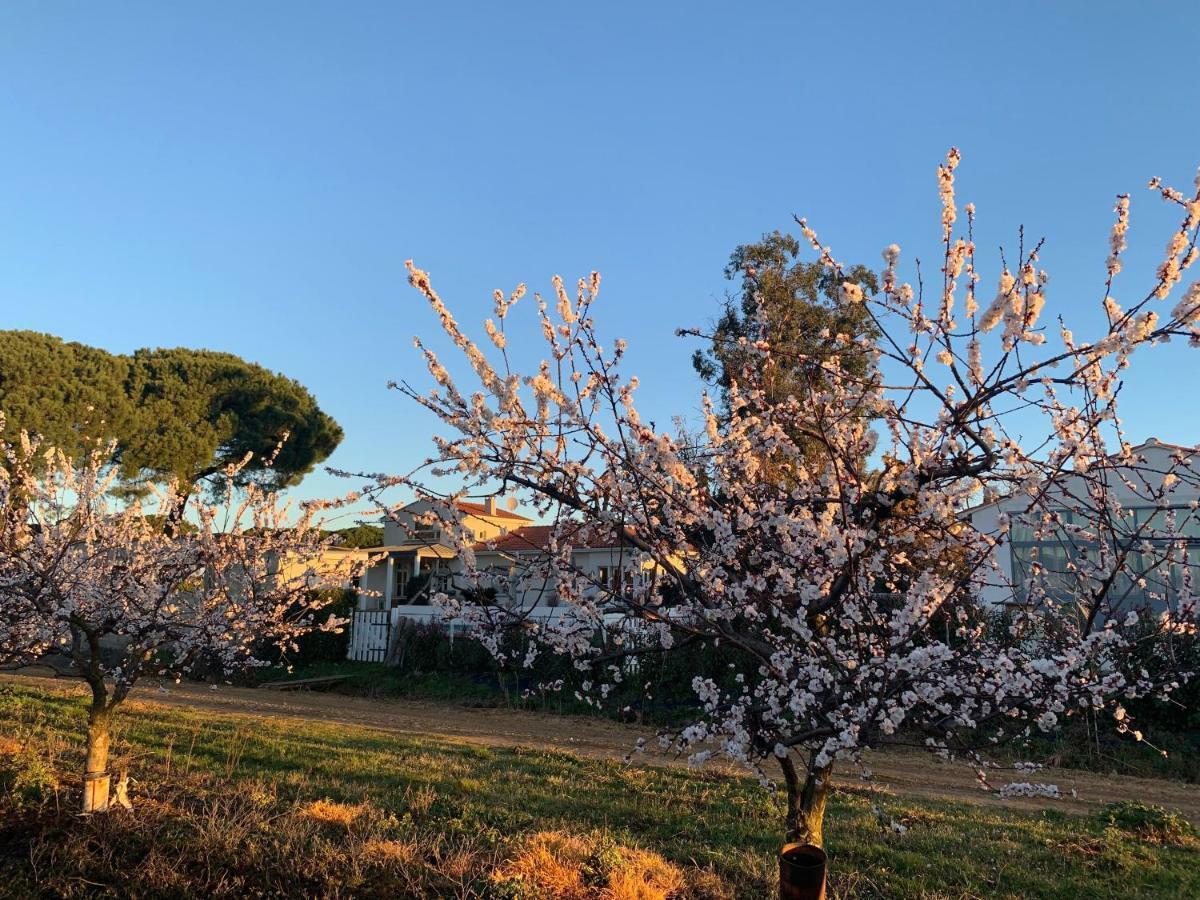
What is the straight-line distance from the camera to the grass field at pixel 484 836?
441 cm

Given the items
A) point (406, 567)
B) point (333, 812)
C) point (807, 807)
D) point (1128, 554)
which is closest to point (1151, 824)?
point (1128, 554)

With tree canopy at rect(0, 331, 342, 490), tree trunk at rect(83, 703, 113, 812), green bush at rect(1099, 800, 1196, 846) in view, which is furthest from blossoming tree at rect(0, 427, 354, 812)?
tree canopy at rect(0, 331, 342, 490)

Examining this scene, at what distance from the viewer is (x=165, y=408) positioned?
2588cm

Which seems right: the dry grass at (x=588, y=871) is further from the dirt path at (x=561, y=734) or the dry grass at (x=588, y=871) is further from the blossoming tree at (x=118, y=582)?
the blossoming tree at (x=118, y=582)

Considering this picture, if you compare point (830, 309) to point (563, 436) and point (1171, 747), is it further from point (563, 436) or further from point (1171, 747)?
point (563, 436)

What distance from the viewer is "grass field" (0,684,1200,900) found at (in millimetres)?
4410

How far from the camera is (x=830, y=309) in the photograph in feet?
57.4

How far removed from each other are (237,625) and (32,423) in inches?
818

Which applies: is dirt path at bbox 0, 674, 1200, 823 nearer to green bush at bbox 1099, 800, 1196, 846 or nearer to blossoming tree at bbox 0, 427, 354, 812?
green bush at bbox 1099, 800, 1196, 846

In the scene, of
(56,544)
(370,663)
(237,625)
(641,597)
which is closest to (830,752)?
(641,597)

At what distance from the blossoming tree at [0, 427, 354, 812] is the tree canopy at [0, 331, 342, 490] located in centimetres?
1357

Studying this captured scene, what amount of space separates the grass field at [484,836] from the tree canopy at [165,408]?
16452 millimetres

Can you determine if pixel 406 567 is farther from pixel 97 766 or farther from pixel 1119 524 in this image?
pixel 1119 524

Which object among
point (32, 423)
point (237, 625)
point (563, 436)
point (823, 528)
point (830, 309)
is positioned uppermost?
point (830, 309)
